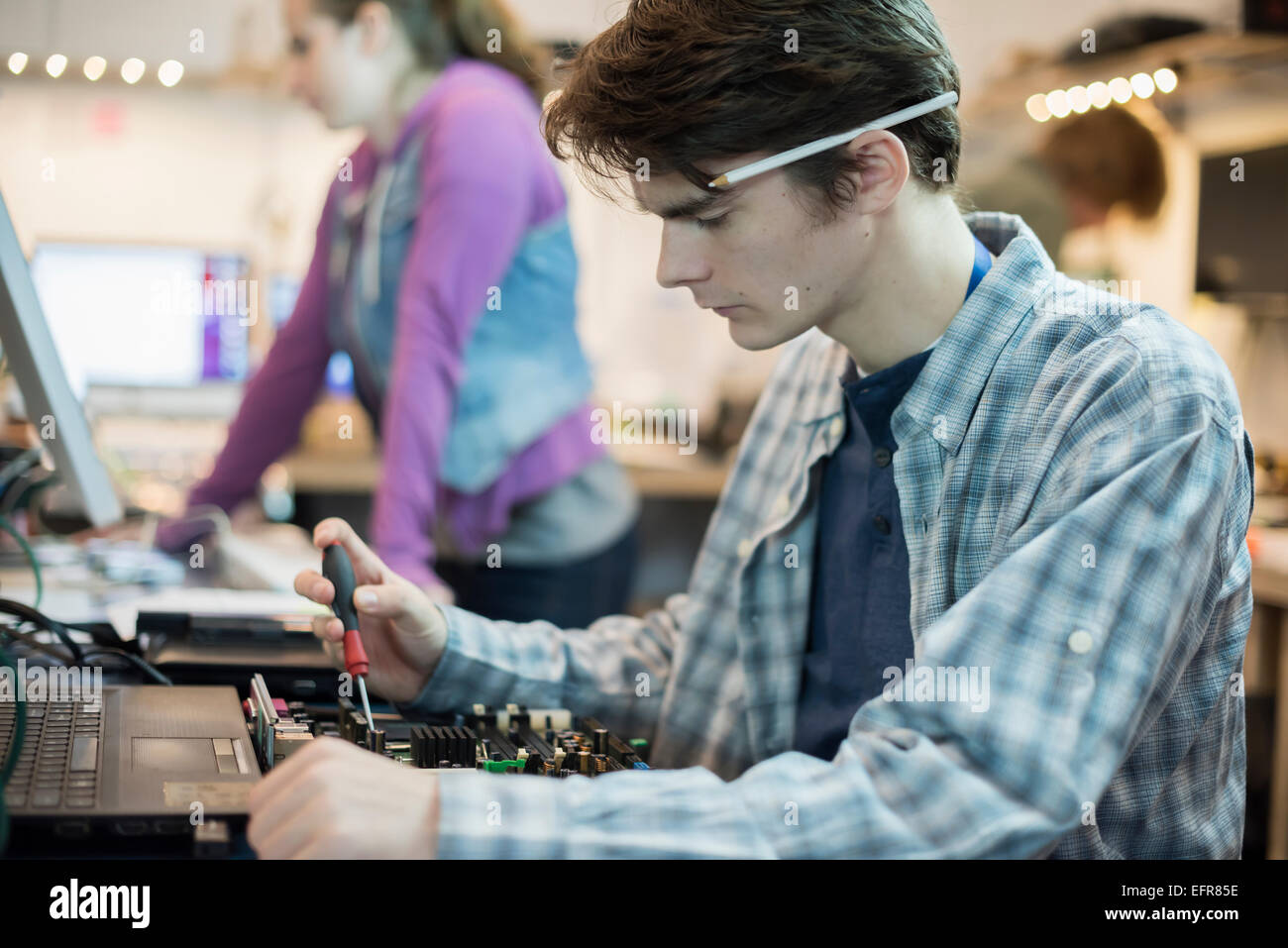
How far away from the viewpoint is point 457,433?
1.77 meters

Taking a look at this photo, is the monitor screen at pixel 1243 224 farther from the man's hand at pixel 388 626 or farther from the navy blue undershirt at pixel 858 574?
the man's hand at pixel 388 626

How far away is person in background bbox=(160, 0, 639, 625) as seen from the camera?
164cm

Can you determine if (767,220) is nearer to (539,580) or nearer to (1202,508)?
(1202,508)

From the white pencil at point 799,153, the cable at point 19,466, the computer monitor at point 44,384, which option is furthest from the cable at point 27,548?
the white pencil at point 799,153

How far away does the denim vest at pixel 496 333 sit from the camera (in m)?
1.77

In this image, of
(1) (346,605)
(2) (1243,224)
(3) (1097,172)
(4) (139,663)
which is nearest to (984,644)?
(1) (346,605)

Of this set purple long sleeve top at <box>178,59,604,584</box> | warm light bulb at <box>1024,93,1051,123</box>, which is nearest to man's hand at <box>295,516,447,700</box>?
purple long sleeve top at <box>178,59,604,584</box>

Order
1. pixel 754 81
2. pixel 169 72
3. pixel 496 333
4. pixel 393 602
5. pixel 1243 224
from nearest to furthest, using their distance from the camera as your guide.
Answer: pixel 754 81 → pixel 393 602 → pixel 496 333 → pixel 1243 224 → pixel 169 72

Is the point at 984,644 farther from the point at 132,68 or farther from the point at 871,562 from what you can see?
the point at 132,68

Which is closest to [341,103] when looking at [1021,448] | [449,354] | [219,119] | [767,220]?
[449,354]

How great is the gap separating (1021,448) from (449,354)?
954mm

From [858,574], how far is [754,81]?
0.41 meters

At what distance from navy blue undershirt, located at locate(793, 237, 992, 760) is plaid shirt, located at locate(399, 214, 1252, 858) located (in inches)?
0.7

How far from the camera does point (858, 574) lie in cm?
104
